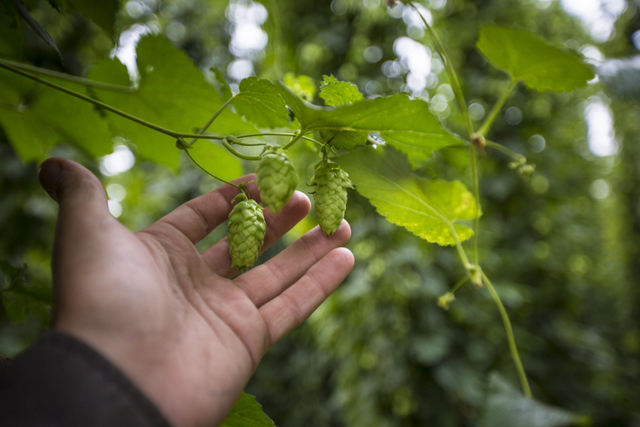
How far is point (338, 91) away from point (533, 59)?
28 cm

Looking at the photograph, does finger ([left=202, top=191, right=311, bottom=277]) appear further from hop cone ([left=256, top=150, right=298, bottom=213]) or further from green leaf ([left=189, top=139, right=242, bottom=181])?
hop cone ([left=256, top=150, right=298, bottom=213])

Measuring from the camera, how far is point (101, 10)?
1.85 feet

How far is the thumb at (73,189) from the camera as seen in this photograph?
50cm

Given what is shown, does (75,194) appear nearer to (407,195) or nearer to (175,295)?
(175,295)

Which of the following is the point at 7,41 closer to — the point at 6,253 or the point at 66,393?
the point at 66,393

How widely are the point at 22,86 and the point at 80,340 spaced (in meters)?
0.56

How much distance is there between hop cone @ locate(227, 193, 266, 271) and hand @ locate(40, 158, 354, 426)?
0.12 m

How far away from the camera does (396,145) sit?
55 centimetres

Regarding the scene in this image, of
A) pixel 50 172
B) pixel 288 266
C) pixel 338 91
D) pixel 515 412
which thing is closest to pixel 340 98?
pixel 338 91

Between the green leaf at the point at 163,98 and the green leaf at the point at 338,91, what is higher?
the green leaf at the point at 338,91

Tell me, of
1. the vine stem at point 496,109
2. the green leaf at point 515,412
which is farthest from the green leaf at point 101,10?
the green leaf at point 515,412

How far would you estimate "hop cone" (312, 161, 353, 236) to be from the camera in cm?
51

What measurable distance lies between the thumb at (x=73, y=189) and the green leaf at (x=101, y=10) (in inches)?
9.2

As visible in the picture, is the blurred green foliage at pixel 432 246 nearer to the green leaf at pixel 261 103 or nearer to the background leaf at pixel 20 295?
the green leaf at pixel 261 103
